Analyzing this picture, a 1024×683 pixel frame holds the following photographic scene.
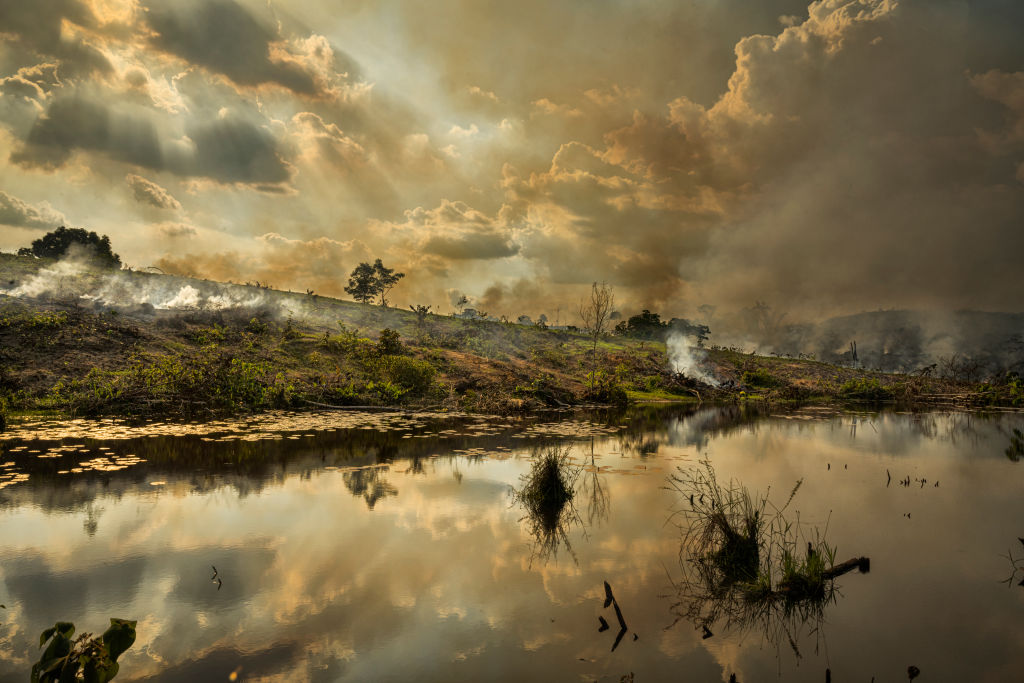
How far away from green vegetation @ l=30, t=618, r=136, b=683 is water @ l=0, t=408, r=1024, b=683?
38.3 inches

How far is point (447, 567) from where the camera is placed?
6938 mm

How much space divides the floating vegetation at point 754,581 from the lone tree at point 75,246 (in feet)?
219

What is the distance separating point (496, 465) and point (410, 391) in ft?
60.4

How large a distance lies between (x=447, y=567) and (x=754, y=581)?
419cm

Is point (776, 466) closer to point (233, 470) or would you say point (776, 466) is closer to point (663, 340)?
point (233, 470)

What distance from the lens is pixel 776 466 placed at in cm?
1462

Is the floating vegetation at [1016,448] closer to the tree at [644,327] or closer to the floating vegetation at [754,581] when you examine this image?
the floating vegetation at [754,581]

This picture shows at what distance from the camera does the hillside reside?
24312 millimetres

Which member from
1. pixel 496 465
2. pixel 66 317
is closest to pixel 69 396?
pixel 66 317

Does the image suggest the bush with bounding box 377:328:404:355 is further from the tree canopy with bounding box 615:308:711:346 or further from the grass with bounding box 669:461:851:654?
the tree canopy with bounding box 615:308:711:346

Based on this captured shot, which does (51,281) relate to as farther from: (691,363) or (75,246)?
(691,363)

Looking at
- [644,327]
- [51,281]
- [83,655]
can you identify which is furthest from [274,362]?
[644,327]

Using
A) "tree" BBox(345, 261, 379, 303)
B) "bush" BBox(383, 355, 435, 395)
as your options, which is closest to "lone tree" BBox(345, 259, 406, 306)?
"tree" BBox(345, 261, 379, 303)

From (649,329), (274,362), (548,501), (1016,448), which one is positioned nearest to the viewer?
(548,501)
